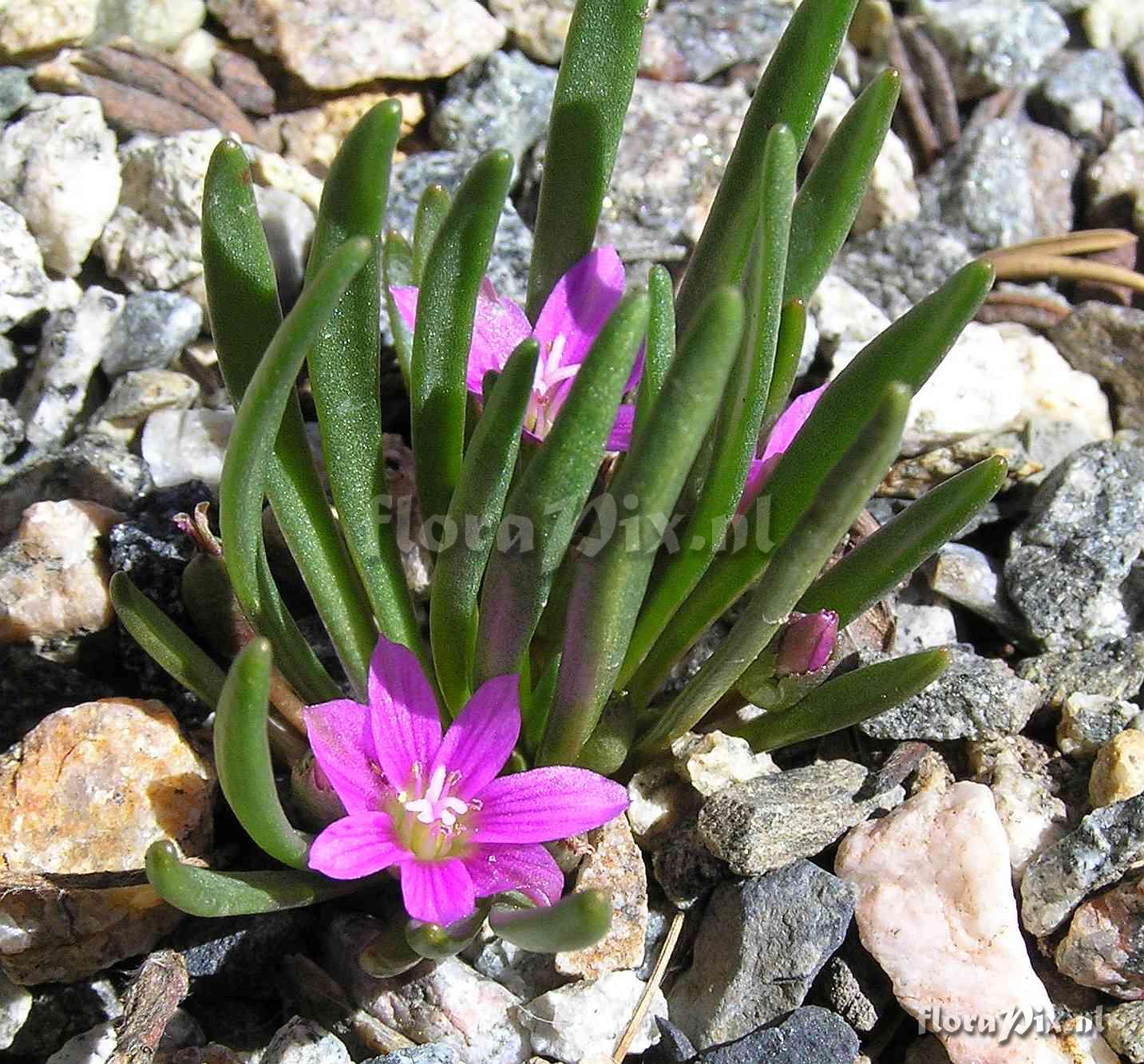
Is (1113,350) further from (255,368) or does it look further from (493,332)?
(255,368)

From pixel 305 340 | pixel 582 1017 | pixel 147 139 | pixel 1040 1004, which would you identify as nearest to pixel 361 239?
pixel 305 340

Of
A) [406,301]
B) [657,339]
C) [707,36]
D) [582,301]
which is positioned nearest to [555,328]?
[582,301]

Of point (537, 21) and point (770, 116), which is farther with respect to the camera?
point (537, 21)

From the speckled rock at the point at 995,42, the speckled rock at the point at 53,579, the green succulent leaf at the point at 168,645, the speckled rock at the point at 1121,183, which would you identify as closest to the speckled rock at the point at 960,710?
the green succulent leaf at the point at 168,645

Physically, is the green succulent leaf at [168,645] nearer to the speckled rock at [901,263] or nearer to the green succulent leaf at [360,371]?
the green succulent leaf at [360,371]

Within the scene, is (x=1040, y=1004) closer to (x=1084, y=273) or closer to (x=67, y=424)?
(x=1084, y=273)

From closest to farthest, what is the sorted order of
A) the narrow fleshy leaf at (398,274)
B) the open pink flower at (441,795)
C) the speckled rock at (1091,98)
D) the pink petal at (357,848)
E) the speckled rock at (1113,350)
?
the pink petal at (357,848), the open pink flower at (441,795), the narrow fleshy leaf at (398,274), the speckled rock at (1113,350), the speckled rock at (1091,98)
